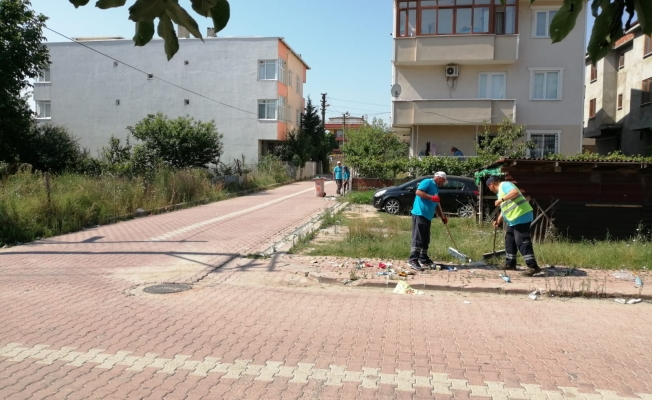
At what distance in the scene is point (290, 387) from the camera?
4480mm

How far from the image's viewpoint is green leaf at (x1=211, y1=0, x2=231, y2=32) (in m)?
2.12

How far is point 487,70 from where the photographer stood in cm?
2705

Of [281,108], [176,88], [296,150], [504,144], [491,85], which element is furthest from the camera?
[296,150]

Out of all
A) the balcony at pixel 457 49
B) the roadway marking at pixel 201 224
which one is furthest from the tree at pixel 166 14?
the balcony at pixel 457 49

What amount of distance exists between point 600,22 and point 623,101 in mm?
31858

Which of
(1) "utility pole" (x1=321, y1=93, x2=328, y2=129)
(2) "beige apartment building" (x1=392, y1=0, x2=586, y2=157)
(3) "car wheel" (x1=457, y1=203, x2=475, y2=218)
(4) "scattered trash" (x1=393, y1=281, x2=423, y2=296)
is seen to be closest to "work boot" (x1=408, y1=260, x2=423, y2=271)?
(4) "scattered trash" (x1=393, y1=281, x2=423, y2=296)

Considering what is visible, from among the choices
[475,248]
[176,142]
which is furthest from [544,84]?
[475,248]

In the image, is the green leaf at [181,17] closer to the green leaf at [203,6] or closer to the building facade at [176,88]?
the green leaf at [203,6]

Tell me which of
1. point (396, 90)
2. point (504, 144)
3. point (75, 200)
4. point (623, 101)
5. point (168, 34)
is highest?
point (396, 90)

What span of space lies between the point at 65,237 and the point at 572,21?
13.3 metres

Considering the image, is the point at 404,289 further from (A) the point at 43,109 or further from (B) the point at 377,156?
(A) the point at 43,109

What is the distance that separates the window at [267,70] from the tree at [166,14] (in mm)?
40829

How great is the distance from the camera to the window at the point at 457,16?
25812 mm

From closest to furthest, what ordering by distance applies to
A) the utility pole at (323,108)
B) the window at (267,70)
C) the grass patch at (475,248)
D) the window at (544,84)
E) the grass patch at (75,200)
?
1. the grass patch at (475,248)
2. the grass patch at (75,200)
3. the window at (544,84)
4. the window at (267,70)
5. the utility pole at (323,108)
